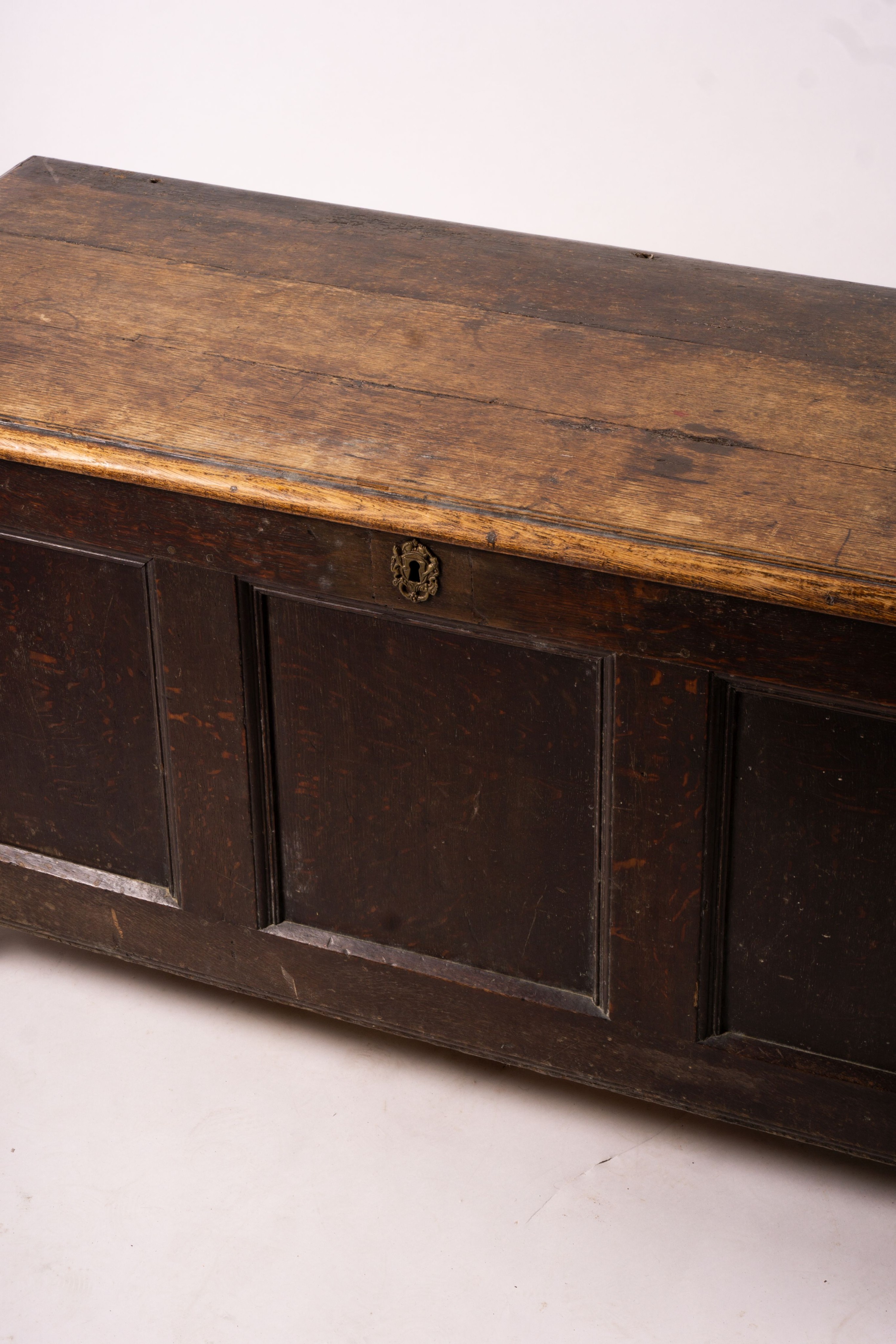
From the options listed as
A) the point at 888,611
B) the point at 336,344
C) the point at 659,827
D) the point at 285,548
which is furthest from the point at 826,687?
the point at 336,344

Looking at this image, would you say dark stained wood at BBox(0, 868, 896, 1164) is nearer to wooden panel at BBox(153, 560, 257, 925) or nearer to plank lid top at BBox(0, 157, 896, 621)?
wooden panel at BBox(153, 560, 257, 925)

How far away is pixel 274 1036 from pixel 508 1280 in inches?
19.2

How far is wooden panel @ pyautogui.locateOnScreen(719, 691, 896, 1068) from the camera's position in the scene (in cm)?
176

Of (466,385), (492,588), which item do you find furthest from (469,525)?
(466,385)

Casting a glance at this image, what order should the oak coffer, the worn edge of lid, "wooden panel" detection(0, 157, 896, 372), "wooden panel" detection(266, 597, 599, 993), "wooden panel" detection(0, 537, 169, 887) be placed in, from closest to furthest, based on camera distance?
the worn edge of lid
the oak coffer
"wooden panel" detection(266, 597, 599, 993)
"wooden panel" detection(0, 537, 169, 887)
"wooden panel" detection(0, 157, 896, 372)

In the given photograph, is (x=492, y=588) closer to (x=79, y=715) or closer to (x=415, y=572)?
(x=415, y=572)

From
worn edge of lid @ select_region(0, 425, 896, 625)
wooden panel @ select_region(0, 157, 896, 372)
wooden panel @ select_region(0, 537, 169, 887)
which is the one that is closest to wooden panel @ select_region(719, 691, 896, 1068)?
worn edge of lid @ select_region(0, 425, 896, 625)

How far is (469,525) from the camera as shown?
173 cm

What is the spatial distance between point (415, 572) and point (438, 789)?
0.29 meters

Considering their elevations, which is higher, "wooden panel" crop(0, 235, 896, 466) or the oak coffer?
"wooden panel" crop(0, 235, 896, 466)

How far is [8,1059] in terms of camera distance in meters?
2.24

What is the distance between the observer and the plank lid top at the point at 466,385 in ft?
5.65

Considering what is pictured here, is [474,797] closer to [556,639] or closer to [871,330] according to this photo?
[556,639]

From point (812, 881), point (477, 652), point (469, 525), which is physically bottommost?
point (812, 881)
